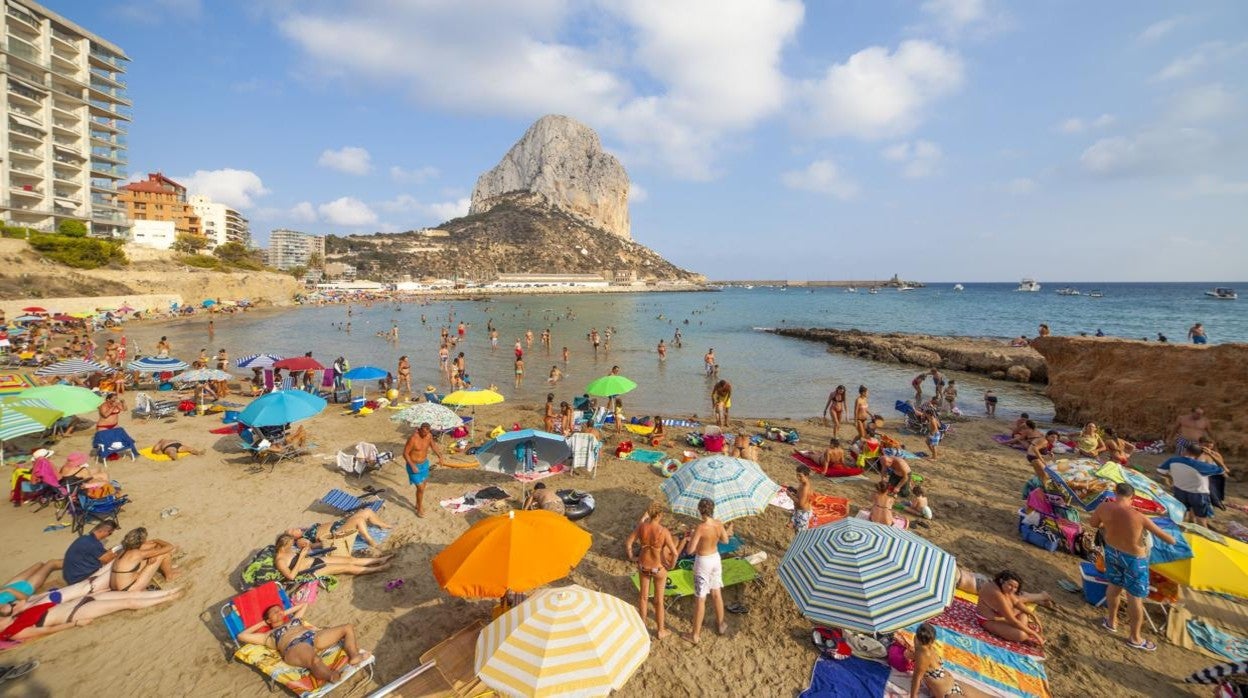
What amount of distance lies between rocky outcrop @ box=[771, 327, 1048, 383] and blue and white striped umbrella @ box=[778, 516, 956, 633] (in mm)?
23730

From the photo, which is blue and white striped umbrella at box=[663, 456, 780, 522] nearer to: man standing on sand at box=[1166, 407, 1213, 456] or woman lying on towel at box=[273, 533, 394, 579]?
woman lying on towel at box=[273, 533, 394, 579]

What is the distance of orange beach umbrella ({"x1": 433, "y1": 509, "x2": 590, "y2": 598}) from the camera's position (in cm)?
445

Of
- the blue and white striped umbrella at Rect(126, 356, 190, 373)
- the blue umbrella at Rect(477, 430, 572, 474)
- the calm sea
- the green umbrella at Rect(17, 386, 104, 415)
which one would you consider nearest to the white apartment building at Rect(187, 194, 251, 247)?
the calm sea

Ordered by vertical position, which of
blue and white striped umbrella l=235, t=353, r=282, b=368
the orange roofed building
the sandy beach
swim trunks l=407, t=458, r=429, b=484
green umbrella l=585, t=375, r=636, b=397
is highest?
the orange roofed building

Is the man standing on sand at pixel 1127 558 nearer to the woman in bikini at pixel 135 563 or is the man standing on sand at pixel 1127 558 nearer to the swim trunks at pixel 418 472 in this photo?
the swim trunks at pixel 418 472

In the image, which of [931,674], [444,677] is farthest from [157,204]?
[931,674]

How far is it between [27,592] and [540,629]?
611cm

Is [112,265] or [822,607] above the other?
[112,265]

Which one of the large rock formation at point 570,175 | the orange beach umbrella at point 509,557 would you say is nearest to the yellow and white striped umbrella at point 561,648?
the orange beach umbrella at point 509,557

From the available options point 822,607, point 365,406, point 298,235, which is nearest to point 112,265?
point 365,406

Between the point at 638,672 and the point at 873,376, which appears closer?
the point at 638,672

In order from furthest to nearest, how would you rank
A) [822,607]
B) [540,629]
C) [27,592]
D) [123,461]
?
[123,461] → [27,592] → [822,607] → [540,629]

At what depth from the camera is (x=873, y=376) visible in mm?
23859

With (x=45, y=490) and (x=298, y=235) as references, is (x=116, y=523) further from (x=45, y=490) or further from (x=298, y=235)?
(x=298, y=235)
